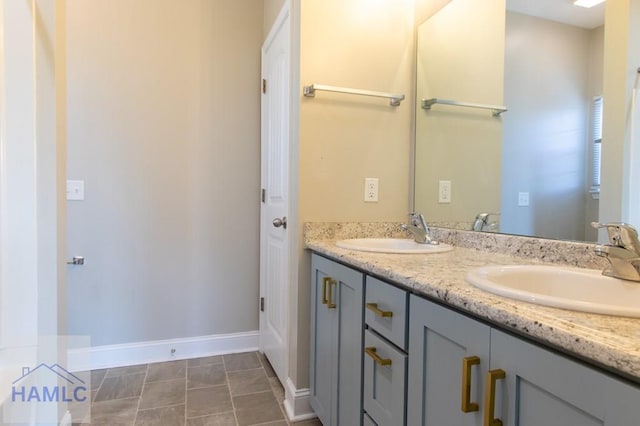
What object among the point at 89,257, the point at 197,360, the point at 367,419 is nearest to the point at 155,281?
the point at 89,257

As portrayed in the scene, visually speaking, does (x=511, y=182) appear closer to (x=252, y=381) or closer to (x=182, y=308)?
(x=252, y=381)

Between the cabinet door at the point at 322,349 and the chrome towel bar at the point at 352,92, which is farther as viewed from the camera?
the chrome towel bar at the point at 352,92

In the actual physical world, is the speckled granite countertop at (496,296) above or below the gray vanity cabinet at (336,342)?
above

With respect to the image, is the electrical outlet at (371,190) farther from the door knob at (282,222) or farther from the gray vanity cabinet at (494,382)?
the gray vanity cabinet at (494,382)

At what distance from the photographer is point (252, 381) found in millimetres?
2080

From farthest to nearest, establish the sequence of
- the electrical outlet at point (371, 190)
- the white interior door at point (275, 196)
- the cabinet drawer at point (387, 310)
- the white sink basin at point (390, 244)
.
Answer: the white interior door at point (275, 196) → the electrical outlet at point (371, 190) → the white sink basin at point (390, 244) → the cabinet drawer at point (387, 310)

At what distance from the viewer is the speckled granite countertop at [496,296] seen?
51 cm

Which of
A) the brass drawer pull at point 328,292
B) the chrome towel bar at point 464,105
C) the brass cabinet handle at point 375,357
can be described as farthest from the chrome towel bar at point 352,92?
the brass cabinet handle at point 375,357

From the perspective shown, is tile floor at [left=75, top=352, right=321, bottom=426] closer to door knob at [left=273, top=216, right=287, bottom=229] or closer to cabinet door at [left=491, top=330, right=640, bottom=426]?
door knob at [left=273, top=216, right=287, bottom=229]

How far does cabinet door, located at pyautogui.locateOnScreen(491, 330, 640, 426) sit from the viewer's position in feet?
1.62

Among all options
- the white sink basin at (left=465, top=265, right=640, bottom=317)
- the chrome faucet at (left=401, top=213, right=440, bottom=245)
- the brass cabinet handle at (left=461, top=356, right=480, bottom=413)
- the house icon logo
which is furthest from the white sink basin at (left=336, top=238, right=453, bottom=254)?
the house icon logo

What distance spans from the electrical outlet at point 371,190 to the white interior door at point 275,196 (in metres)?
0.39

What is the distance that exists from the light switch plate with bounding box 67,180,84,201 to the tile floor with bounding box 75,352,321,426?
104 cm

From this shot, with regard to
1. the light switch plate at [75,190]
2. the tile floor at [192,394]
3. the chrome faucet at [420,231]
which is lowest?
the tile floor at [192,394]
